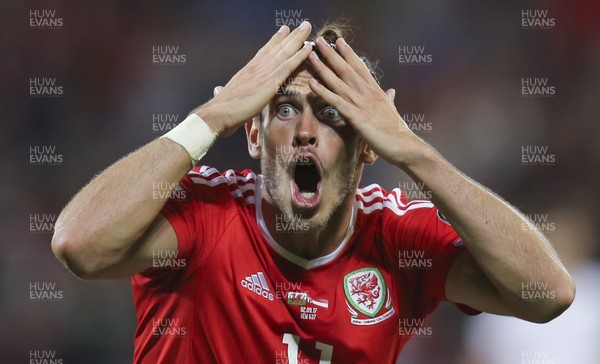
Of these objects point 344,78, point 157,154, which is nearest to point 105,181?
point 157,154

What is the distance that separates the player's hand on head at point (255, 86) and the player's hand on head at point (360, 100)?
0.10 m

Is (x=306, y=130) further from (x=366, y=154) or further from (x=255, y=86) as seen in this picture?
(x=366, y=154)

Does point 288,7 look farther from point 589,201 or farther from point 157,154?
point 157,154

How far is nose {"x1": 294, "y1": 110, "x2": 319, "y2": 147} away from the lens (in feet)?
10.1

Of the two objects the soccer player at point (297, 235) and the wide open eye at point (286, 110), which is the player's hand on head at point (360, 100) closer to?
the soccer player at point (297, 235)

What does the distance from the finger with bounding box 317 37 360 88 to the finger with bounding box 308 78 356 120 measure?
0.10 m

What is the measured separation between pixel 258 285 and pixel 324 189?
48cm

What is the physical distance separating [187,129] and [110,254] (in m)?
0.56

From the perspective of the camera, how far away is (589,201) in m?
6.14

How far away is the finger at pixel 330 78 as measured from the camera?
3037 millimetres

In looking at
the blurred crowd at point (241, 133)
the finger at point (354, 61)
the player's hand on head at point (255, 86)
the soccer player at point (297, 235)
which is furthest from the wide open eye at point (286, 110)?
the blurred crowd at point (241, 133)

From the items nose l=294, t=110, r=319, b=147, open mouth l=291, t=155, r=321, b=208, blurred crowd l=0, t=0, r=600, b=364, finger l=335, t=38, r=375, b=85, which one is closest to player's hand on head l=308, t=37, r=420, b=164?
finger l=335, t=38, r=375, b=85

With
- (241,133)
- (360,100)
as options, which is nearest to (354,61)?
(360,100)

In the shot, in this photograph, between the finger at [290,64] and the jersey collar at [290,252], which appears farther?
the jersey collar at [290,252]
